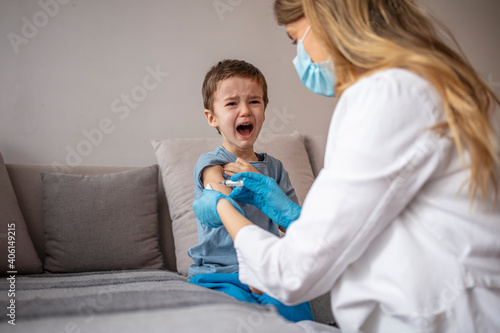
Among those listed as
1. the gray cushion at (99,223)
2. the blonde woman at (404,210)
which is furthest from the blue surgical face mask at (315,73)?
the gray cushion at (99,223)

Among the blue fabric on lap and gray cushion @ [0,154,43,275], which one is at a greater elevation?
gray cushion @ [0,154,43,275]

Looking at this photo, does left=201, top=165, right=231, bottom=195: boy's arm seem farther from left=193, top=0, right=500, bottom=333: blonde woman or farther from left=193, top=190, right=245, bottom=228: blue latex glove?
left=193, top=0, right=500, bottom=333: blonde woman

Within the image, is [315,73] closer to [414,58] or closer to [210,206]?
[414,58]

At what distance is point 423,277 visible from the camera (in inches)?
25.3

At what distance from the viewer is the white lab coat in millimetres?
644

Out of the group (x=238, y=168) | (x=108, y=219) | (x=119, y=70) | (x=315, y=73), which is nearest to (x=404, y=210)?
(x=315, y=73)

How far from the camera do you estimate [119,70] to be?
7.32ft

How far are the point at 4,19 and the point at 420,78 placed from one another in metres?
2.09

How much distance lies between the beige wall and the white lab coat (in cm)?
174

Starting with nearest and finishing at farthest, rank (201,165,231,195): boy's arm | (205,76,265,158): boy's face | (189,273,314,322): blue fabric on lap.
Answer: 1. (189,273,314,322): blue fabric on lap
2. (201,165,231,195): boy's arm
3. (205,76,265,158): boy's face

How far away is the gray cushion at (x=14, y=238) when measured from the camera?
1580 mm

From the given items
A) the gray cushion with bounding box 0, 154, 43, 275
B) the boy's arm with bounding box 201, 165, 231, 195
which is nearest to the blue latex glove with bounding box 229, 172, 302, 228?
the boy's arm with bounding box 201, 165, 231, 195

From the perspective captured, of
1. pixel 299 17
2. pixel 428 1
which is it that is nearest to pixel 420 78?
pixel 299 17

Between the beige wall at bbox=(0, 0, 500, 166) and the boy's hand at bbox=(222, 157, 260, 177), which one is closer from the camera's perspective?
the boy's hand at bbox=(222, 157, 260, 177)
